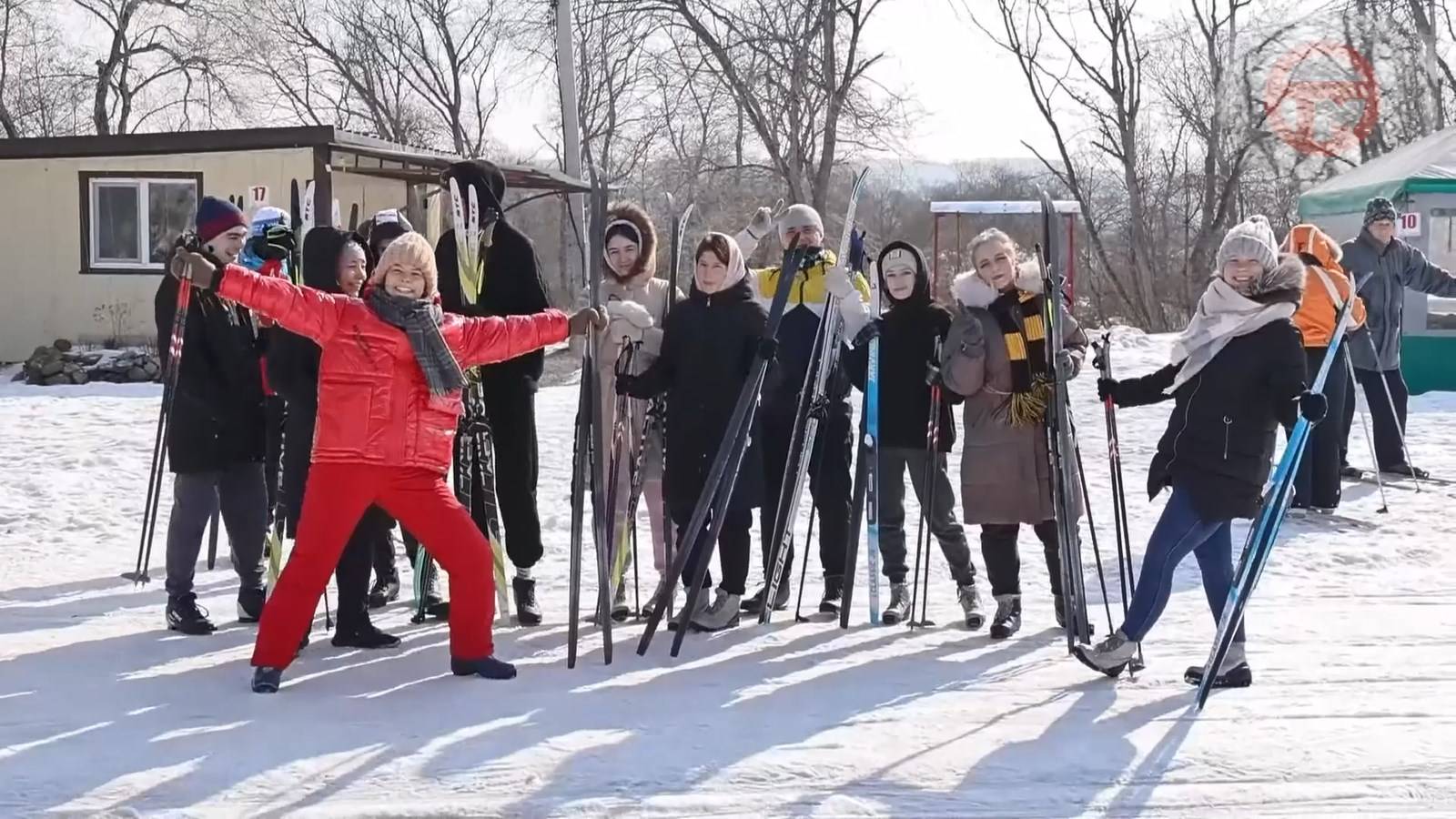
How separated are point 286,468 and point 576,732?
5.55 ft

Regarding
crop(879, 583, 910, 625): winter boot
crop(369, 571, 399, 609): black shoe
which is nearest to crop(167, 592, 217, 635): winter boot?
crop(369, 571, 399, 609): black shoe

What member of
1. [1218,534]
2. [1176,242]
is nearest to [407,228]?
[1218,534]

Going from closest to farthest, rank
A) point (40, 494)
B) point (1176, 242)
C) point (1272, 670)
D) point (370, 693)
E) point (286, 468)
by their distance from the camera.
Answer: point (370, 693) < point (1272, 670) < point (286, 468) < point (40, 494) < point (1176, 242)

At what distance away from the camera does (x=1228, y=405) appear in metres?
4.18

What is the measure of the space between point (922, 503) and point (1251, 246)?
1552 millimetres

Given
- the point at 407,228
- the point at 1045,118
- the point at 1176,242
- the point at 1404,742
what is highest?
the point at 1045,118

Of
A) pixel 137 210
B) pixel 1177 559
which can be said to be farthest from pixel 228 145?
pixel 1177 559

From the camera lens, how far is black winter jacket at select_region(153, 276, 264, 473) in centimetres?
481

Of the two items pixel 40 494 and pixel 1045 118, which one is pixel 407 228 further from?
pixel 1045 118

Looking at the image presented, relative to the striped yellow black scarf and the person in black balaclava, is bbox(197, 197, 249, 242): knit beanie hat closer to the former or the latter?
the person in black balaclava

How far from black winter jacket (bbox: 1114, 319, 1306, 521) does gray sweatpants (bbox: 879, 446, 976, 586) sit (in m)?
1.05

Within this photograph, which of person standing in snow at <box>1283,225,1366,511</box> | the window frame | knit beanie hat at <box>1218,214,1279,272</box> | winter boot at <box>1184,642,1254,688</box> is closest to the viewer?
knit beanie hat at <box>1218,214,1279,272</box>

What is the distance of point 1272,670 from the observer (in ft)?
14.8

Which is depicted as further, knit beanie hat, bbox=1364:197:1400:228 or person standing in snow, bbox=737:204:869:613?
knit beanie hat, bbox=1364:197:1400:228
